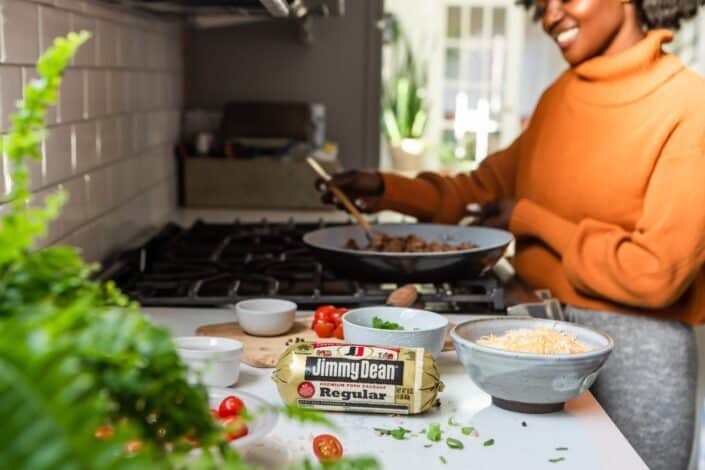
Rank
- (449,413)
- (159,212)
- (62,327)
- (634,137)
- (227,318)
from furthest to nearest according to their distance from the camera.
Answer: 1. (159,212)
2. (634,137)
3. (227,318)
4. (449,413)
5. (62,327)

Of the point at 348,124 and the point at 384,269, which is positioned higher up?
the point at 348,124

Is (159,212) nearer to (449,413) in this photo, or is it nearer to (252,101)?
(252,101)

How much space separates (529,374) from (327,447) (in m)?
0.29

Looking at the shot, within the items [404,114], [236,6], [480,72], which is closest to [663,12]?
[236,6]

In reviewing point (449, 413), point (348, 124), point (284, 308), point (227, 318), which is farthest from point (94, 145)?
point (348, 124)

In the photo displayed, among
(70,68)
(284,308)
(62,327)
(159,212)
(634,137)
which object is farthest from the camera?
(159,212)

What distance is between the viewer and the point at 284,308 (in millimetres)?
1515

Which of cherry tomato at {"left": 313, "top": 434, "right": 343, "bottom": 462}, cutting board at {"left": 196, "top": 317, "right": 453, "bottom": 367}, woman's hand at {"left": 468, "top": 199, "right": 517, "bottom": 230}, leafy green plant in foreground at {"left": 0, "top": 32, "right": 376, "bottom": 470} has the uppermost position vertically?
leafy green plant in foreground at {"left": 0, "top": 32, "right": 376, "bottom": 470}

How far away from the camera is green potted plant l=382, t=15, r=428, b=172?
680 cm

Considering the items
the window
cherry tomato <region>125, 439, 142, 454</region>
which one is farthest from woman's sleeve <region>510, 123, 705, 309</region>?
the window

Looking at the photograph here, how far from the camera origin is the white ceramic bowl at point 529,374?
115cm

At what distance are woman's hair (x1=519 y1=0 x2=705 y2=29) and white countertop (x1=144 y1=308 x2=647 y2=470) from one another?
1104mm

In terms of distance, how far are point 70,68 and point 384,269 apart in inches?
27.9

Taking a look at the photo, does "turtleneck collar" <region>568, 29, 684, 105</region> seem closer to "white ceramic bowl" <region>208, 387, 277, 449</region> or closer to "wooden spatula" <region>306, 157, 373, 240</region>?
"wooden spatula" <region>306, 157, 373, 240</region>
